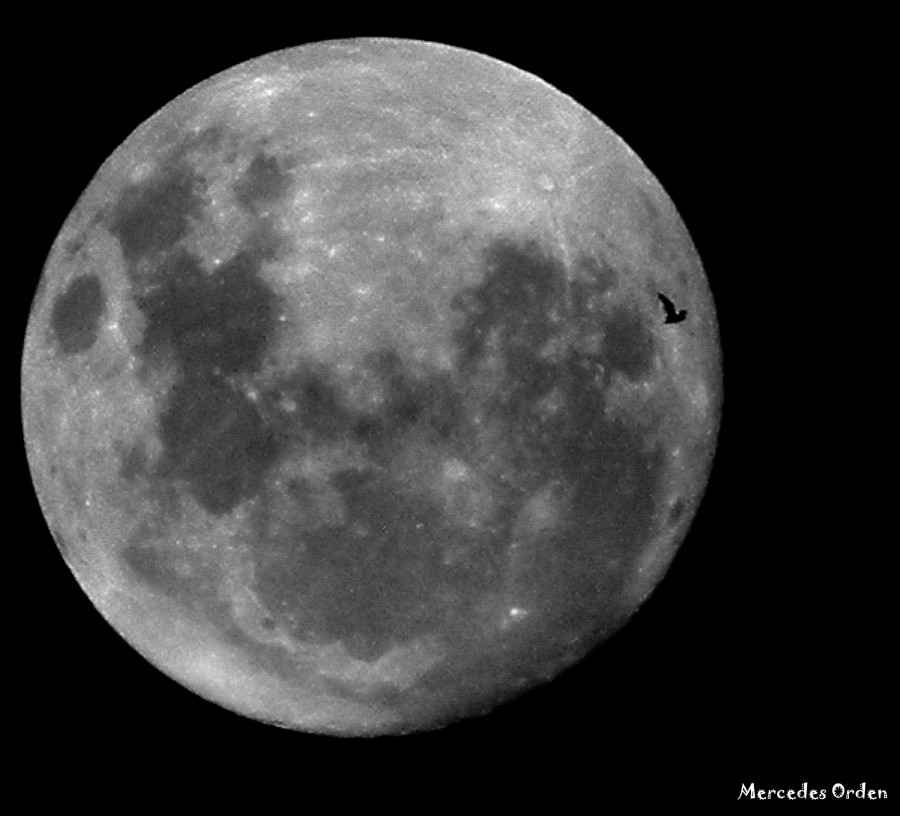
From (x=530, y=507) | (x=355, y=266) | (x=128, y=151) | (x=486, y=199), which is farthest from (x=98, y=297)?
(x=530, y=507)

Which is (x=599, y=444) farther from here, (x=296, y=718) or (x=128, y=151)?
(x=128, y=151)

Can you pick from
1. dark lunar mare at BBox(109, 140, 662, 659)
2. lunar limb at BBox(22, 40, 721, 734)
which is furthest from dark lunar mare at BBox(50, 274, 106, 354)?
dark lunar mare at BBox(109, 140, 662, 659)

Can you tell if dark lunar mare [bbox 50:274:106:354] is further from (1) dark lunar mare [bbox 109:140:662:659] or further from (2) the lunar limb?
(1) dark lunar mare [bbox 109:140:662:659]

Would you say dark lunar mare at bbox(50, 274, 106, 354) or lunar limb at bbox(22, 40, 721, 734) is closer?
lunar limb at bbox(22, 40, 721, 734)

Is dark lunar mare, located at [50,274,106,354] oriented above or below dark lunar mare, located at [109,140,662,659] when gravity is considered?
above

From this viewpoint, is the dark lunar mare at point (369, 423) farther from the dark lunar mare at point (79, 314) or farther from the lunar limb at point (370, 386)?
the dark lunar mare at point (79, 314)

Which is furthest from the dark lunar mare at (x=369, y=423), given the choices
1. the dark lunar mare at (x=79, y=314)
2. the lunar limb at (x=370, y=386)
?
the dark lunar mare at (x=79, y=314)

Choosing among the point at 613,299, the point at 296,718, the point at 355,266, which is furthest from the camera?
the point at 296,718
